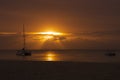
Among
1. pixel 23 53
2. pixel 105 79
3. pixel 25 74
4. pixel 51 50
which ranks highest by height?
pixel 51 50

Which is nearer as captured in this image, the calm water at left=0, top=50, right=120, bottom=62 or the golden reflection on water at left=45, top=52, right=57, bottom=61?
the calm water at left=0, top=50, right=120, bottom=62

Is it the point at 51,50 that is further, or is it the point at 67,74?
the point at 51,50

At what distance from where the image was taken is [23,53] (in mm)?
66938

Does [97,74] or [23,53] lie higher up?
[23,53]

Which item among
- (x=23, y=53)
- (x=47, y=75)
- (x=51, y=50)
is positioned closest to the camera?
(x=47, y=75)

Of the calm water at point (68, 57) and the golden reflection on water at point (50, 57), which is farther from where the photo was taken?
the golden reflection on water at point (50, 57)

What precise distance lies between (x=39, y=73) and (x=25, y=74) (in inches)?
52.9

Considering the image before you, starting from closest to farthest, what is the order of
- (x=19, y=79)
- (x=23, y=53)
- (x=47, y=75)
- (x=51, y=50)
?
(x=19, y=79) → (x=47, y=75) → (x=23, y=53) → (x=51, y=50)

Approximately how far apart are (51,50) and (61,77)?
3068 inches

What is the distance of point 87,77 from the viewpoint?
29.1 metres

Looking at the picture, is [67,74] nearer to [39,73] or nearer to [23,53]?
[39,73]

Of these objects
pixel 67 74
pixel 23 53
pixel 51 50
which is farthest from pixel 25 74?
pixel 51 50

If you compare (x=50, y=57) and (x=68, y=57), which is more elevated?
(x=50, y=57)

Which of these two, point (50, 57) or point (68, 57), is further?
point (68, 57)
